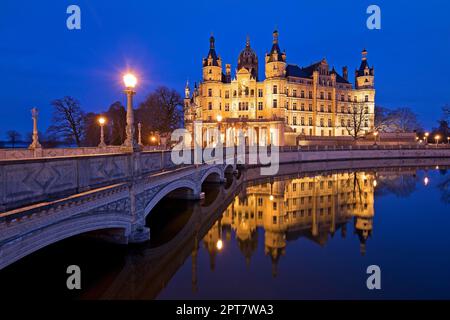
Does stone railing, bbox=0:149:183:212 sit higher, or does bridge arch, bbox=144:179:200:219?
stone railing, bbox=0:149:183:212

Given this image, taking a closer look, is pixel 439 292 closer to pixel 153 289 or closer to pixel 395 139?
pixel 153 289

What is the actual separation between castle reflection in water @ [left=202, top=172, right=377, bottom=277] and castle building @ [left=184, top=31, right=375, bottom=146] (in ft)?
109

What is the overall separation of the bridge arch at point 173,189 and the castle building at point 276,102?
39912mm

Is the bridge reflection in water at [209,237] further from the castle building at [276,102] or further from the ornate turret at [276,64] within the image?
the ornate turret at [276,64]

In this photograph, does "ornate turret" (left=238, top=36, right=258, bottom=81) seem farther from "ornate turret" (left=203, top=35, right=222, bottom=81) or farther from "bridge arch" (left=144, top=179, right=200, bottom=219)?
"bridge arch" (left=144, top=179, right=200, bottom=219)

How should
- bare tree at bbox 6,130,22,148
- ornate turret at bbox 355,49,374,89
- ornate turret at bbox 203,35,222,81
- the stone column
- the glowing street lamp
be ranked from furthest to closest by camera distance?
1. ornate turret at bbox 355,49,374,89
2. ornate turret at bbox 203,35,222,81
3. bare tree at bbox 6,130,22,148
4. the glowing street lamp
5. the stone column

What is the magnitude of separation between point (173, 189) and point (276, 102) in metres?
54.0

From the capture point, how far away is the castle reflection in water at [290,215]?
14.3 m

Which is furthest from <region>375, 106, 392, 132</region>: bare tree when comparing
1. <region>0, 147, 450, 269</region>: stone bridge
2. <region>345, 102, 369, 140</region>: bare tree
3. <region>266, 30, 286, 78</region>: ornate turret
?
<region>0, 147, 450, 269</region>: stone bridge

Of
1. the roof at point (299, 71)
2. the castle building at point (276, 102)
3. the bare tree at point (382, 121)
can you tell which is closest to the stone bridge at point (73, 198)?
the castle building at point (276, 102)

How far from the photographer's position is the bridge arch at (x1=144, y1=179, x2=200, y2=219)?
499 inches

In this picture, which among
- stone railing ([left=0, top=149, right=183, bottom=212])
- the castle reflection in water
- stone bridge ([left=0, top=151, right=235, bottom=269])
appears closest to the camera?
stone bridge ([left=0, top=151, right=235, bottom=269])

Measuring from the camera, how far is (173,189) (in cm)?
1593
